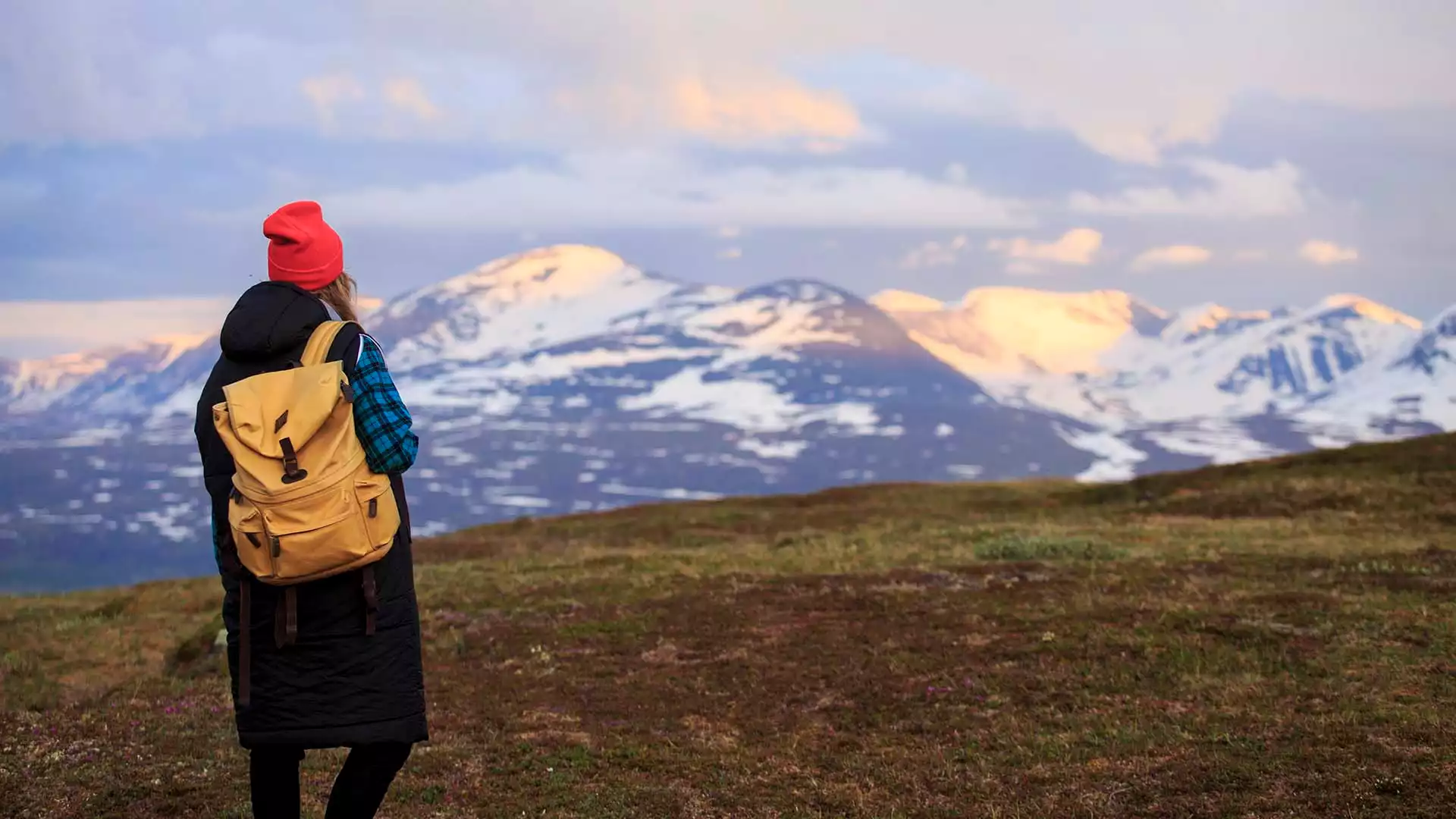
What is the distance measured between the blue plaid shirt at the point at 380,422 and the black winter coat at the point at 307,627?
0.13 metres

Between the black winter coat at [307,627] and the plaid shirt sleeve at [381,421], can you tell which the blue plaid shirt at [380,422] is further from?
the black winter coat at [307,627]

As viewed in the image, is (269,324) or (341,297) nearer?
(269,324)

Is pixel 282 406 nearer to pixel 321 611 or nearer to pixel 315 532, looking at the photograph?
pixel 315 532

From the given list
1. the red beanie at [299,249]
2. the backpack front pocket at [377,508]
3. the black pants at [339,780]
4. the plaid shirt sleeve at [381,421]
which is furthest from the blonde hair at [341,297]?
the black pants at [339,780]

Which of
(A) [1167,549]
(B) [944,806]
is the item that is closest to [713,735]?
(B) [944,806]

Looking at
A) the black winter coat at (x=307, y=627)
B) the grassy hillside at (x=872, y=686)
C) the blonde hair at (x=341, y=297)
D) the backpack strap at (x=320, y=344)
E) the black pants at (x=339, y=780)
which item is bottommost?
the grassy hillside at (x=872, y=686)

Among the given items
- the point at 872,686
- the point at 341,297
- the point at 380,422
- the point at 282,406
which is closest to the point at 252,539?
the point at 282,406

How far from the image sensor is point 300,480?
24.3 ft

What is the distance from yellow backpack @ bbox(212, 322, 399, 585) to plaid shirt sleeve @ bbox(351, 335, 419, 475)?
7 cm

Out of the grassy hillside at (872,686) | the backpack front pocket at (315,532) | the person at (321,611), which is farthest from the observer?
the grassy hillside at (872,686)

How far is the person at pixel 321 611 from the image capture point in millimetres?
7789

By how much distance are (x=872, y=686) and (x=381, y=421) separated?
11069mm

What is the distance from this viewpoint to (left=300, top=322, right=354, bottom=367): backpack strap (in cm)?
782

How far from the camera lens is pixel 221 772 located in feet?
44.9
